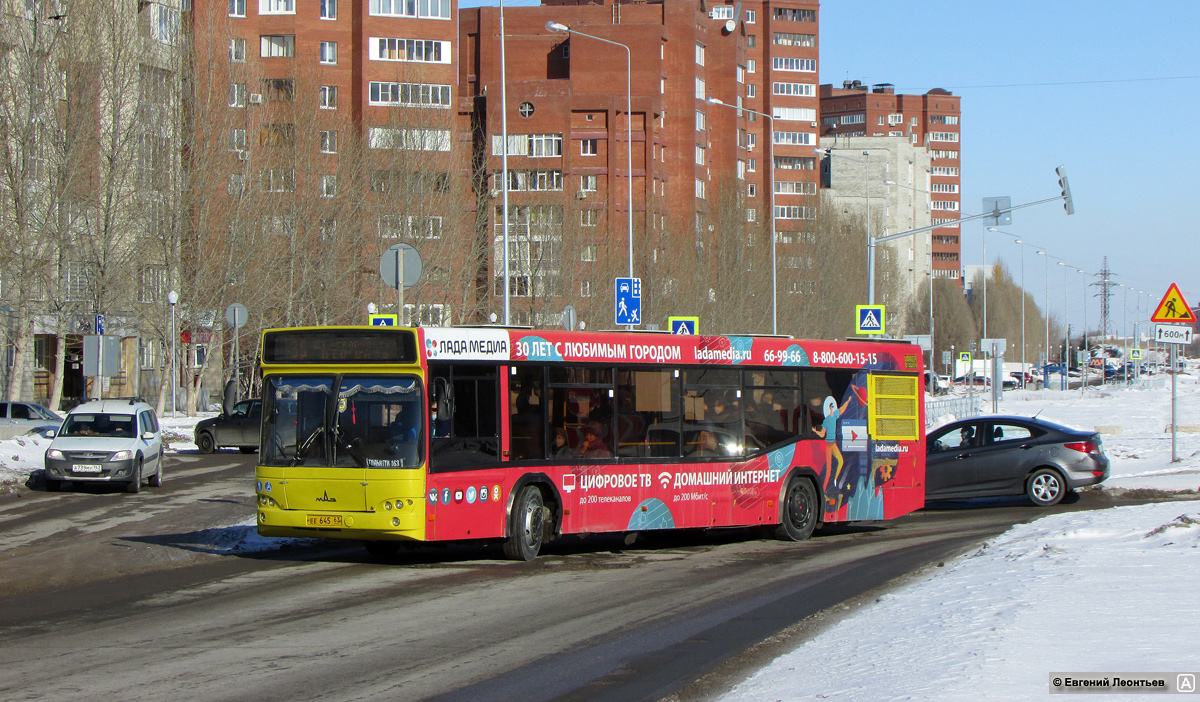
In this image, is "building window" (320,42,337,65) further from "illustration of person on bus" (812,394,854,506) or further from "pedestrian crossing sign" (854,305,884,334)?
"illustration of person on bus" (812,394,854,506)

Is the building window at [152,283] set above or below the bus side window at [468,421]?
above

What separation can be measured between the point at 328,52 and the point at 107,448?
59.0 metres

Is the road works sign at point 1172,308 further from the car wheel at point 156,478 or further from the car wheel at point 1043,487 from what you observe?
the car wheel at point 156,478

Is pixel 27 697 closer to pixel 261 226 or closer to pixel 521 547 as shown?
pixel 521 547

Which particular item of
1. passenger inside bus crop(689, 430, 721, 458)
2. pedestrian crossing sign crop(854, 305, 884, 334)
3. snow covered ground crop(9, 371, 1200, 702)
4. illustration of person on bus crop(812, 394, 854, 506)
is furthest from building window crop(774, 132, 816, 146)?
snow covered ground crop(9, 371, 1200, 702)

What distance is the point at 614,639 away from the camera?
31.2 ft

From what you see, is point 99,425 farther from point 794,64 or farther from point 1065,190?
point 794,64

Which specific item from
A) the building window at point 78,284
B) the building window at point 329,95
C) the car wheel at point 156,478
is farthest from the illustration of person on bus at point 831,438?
the building window at point 329,95

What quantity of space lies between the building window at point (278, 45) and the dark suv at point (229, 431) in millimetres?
46594

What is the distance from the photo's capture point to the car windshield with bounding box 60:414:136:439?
24.1 meters

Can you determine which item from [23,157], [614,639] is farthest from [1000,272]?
[614,639]

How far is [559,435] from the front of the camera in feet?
→ 47.9

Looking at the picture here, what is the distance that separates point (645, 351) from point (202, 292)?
37457mm

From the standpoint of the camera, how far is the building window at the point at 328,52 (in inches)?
3083
